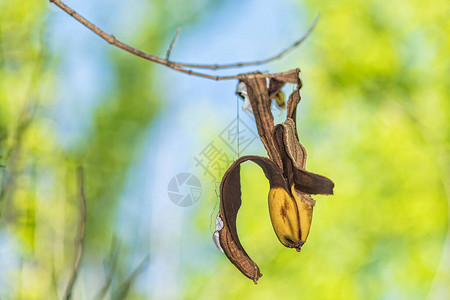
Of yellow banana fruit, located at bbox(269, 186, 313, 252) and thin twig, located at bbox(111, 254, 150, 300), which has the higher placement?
yellow banana fruit, located at bbox(269, 186, 313, 252)

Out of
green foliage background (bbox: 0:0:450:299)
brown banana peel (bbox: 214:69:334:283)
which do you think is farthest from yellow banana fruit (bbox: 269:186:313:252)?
green foliage background (bbox: 0:0:450:299)

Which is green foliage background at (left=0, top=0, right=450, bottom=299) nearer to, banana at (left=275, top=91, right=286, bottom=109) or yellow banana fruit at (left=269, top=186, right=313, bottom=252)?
banana at (left=275, top=91, right=286, bottom=109)

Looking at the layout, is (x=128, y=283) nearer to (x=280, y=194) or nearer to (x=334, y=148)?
(x=280, y=194)

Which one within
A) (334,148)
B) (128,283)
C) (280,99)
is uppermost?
(334,148)

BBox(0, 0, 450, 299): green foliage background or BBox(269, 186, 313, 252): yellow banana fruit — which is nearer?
BBox(269, 186, 313, 252): yellow banana fruit

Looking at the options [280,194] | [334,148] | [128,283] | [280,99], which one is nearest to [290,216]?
[280,194]

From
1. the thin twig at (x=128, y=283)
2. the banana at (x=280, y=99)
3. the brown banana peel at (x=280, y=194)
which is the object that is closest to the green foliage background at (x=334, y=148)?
the thin twig at (x=128, y=283)
